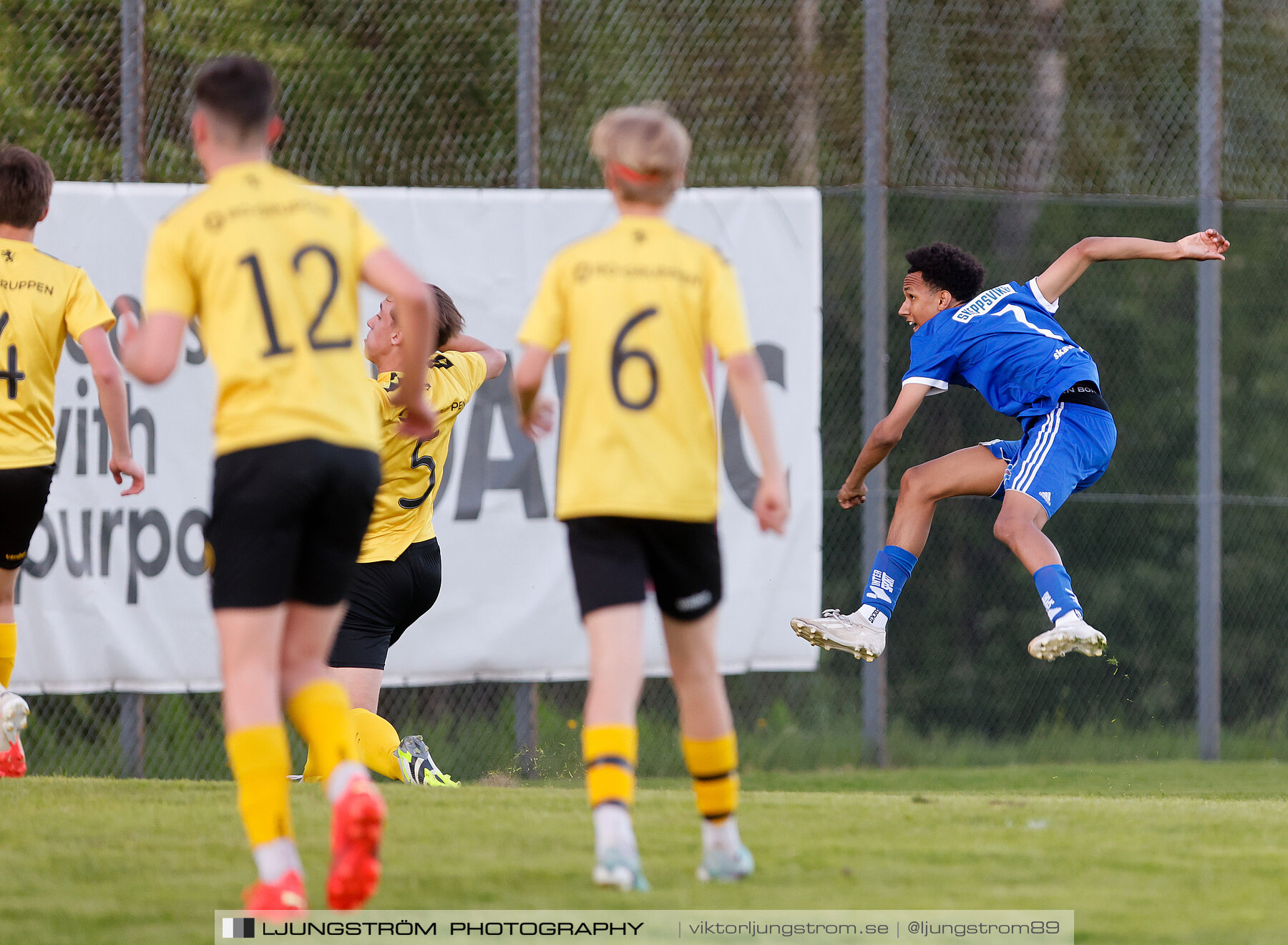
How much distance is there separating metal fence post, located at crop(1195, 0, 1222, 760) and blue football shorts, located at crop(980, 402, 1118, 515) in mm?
3077

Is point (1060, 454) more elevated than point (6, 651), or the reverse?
point (1060, 454)

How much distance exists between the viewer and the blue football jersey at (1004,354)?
6.54m

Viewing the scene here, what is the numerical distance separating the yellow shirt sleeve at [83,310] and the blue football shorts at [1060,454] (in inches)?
142

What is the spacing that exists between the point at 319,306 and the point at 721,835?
5.07ft

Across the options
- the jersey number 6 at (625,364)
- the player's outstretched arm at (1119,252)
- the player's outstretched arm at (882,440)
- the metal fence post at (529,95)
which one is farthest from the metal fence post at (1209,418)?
the jersey number 6 at (625,364)

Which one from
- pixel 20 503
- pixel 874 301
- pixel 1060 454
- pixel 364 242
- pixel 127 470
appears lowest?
pixel 20 503

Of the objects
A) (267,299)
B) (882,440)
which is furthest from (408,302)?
(882,440)

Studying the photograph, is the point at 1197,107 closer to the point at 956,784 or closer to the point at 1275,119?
the point at 1275,119

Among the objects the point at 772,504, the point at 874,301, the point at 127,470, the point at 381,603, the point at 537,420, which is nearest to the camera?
the point at 772,504

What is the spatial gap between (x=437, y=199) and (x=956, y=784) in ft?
13.9

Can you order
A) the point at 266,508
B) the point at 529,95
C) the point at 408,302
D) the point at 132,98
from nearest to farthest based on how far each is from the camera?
the point at 266,508 → the point at 408,302 → the point at 132,98 → the point at 529,95

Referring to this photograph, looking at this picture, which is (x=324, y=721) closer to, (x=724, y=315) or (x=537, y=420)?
(x=537, y=420)

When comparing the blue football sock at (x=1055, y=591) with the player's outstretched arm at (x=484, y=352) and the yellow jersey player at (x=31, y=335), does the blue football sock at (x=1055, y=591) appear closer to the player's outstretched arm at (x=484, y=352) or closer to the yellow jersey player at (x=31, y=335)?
the player's outstretched arm at (x=484, y=352)

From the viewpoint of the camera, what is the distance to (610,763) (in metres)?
3.51
